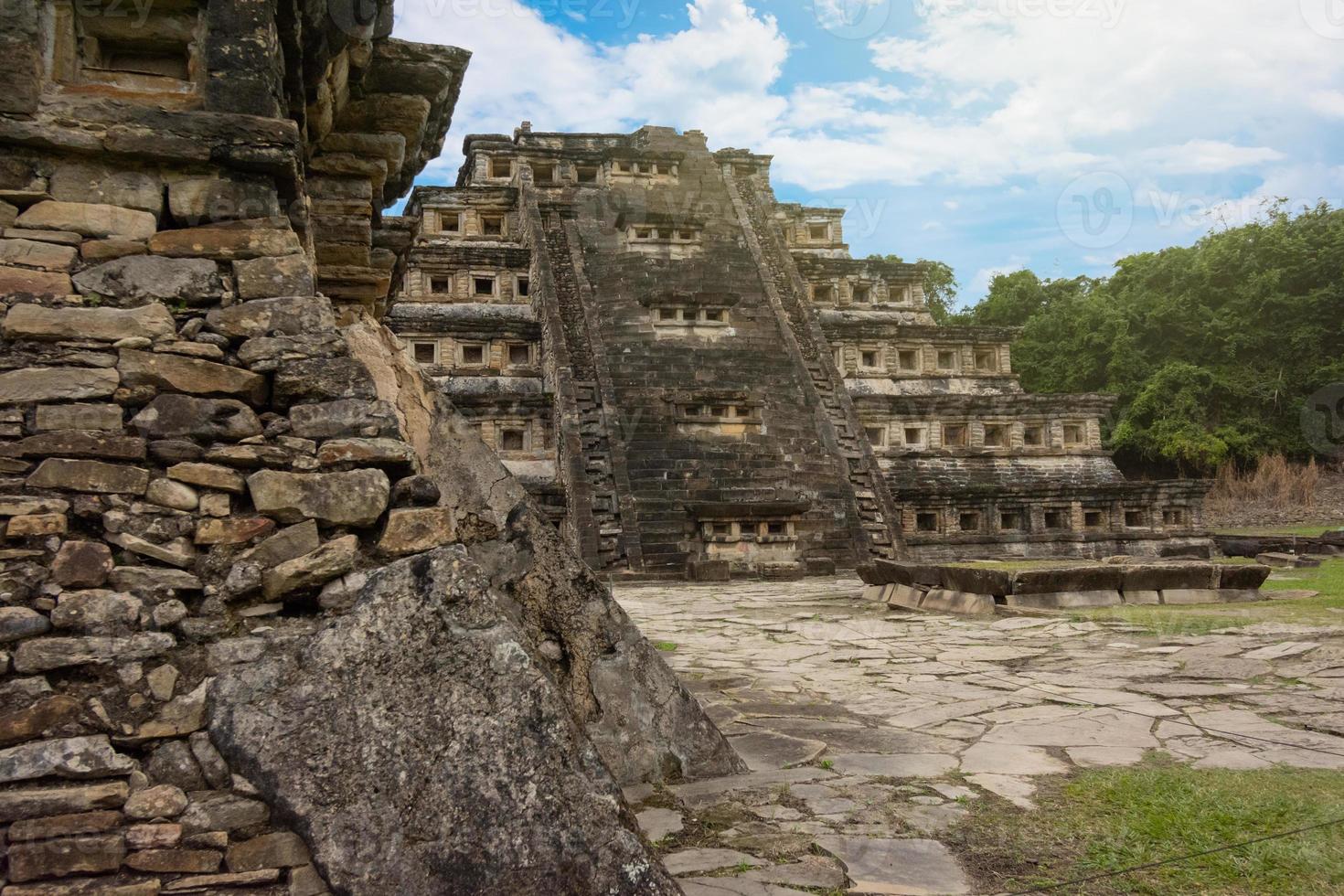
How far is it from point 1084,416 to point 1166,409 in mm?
9917

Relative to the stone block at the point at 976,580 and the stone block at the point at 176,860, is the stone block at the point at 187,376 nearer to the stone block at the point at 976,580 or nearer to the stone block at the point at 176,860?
the stone block at the point at 176,860

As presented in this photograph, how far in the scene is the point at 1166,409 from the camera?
3148 centimetres

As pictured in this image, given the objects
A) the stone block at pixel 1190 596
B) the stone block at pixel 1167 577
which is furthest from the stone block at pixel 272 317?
the stone block at pixel 1190 596

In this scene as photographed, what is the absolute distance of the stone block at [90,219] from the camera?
291 cm

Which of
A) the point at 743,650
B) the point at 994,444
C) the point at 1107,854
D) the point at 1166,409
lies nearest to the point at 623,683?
the point at 1107,854

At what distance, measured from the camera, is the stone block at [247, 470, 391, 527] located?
278cm

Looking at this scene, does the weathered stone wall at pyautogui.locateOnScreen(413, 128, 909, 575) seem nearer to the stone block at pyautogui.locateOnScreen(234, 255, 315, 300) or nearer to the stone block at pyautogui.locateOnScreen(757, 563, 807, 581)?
the stone block at pyautogui.locateOnScreen(757, 563, 807, 581)

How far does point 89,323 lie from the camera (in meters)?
2.85

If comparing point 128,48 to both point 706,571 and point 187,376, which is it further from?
point 706,571

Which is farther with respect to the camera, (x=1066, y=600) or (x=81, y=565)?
(x=1066, y=600)

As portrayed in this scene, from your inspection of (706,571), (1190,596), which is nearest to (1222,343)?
(706,571)

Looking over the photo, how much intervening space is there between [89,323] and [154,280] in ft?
0.73

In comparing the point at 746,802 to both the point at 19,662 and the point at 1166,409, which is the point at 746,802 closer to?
the point at 19,662

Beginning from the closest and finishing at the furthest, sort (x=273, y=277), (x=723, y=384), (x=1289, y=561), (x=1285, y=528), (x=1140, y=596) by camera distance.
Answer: (x=273, y=277) < (x=1140, y=596) < (x=1289, y=561) < (x=723, y=384) < (x=1285, y=528)
